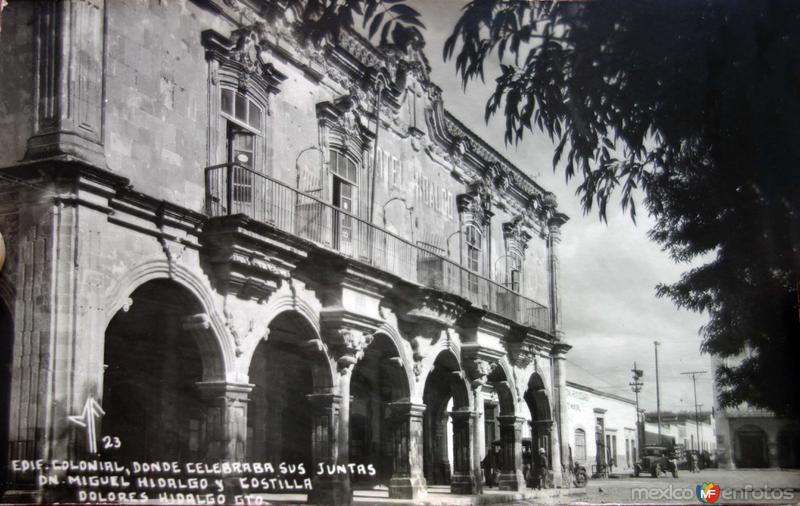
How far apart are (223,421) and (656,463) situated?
1221 inches

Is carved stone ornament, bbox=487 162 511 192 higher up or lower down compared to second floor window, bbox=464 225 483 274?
higher up

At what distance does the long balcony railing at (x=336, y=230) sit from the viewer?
43.0 ft

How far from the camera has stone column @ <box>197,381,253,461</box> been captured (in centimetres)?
1241

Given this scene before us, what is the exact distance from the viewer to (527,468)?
26.6 metres

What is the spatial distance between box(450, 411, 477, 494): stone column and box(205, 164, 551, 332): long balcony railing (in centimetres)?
247

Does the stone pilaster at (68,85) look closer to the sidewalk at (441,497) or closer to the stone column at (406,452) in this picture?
the sidewalk at (441,497)

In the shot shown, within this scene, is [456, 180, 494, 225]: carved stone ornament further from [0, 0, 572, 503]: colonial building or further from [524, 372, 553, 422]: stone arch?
A: [524, 372, 553, 422]: stone arch

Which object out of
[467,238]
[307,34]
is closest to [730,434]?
[467,238]

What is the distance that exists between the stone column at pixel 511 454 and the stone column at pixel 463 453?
243 centimetres

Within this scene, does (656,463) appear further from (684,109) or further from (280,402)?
(684,109)

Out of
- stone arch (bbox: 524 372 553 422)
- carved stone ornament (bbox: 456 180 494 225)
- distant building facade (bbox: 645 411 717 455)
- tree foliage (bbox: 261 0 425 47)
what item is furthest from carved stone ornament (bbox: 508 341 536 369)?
distant building facade (bbox: 645 411 717 455)

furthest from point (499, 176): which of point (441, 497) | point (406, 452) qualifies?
point (406, 452)

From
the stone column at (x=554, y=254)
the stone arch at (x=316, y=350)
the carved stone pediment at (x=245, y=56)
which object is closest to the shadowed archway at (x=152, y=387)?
the stone arch at (x=316, y=350)

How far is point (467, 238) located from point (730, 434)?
29767 mm
